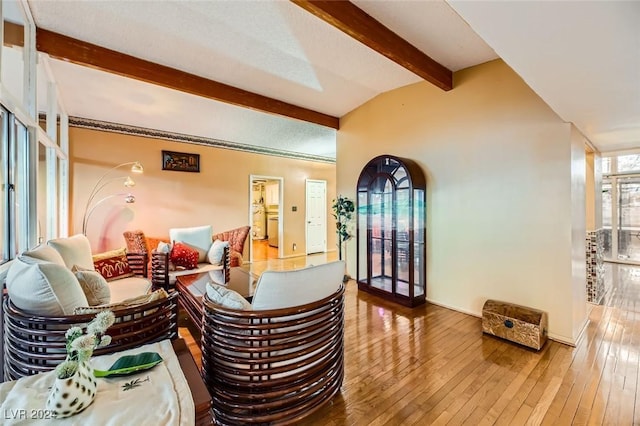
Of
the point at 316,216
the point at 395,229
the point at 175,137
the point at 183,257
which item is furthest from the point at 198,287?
the point at 316,216

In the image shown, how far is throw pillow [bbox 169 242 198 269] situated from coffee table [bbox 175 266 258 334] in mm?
444

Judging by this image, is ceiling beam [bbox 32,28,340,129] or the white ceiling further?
ceiling beam [bbox 32,28,340,129]

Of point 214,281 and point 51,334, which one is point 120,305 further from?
point 214,281

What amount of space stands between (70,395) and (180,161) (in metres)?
5.09

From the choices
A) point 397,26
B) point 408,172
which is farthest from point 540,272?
point 397,26

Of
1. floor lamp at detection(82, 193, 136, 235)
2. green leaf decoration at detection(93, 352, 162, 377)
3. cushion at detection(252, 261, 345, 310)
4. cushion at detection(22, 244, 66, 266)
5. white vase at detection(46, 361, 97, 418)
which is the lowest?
green leaf decoration at detection(93, 352, 162, 377)

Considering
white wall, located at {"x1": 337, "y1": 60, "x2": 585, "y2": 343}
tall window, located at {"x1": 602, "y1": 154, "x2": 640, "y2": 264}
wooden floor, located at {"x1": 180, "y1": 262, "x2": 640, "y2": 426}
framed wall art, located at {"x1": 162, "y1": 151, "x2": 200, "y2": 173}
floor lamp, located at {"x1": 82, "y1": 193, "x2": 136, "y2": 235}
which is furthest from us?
tall window, located at {"x1": 602, "y1": 154, "x2": 640, "y2": 264}

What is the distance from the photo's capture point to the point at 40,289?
140 centimetres

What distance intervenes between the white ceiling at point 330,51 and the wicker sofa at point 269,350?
1573 mm

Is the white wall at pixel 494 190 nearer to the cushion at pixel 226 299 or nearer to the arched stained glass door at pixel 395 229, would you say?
the arched stained glass door at pixel 395 229

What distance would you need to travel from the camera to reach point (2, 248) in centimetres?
194

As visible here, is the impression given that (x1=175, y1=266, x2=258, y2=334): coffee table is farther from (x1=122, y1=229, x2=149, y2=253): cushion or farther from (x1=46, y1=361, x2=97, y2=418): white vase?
(x1=122, y1=229, x2=149, y2=253): cushion

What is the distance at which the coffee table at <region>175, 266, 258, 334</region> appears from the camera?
92.8 inches

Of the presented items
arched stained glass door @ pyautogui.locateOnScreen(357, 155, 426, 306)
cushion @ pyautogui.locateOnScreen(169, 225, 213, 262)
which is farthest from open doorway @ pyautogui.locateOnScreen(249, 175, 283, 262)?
arched stained glass door @ pyautogui.locateOnScreen(357, 155, 426, 306)
